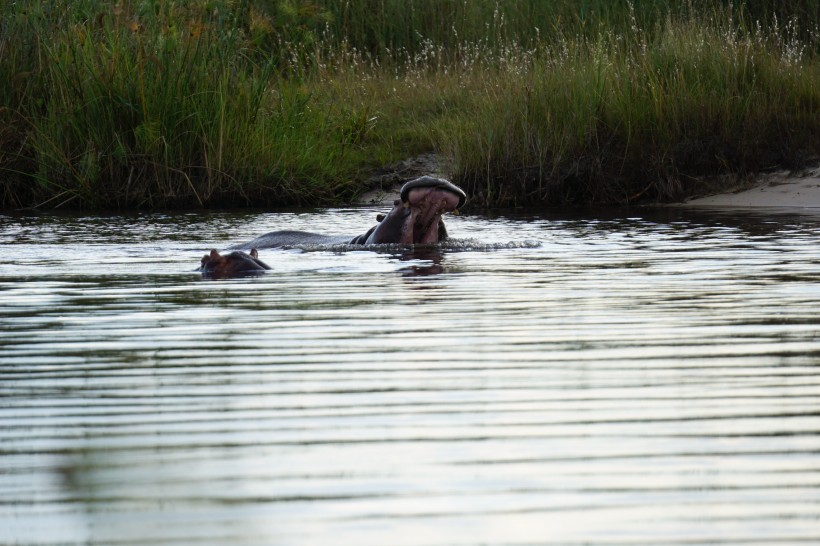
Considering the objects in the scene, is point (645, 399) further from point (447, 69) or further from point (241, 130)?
point (447, 69)

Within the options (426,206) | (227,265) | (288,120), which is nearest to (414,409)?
(227,265)

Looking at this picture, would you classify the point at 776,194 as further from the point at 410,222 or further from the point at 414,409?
the point at 414,409

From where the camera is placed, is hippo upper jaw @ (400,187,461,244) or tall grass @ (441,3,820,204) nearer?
hippo upper jaw @ (400,187,461,244)

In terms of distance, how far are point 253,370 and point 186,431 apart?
656 millimetres

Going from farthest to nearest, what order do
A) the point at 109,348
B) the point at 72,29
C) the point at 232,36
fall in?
the point at 232,36 < the point at 72,29 < the point at 109,348

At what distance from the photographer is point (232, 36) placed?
11258 mm

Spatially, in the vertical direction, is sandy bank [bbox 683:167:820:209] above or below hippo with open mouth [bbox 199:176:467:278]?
below

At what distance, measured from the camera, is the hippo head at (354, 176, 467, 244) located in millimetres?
6531

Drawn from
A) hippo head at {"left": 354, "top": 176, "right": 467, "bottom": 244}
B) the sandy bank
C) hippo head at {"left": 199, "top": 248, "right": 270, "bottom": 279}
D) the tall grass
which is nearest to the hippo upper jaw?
hippo head at {"left": 354, "top": 176, "right": 467, "bottom": 244}

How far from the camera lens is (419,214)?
684 centimetres

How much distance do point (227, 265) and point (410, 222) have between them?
4.72 ft

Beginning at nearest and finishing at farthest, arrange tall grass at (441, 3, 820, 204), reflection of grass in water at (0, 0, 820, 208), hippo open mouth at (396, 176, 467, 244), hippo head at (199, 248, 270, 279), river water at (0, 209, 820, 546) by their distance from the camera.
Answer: river water at (0, 209, 820, 546), hippo head at (199, 248, 270, 279), hippo open mouth at (396, 176, 467, 244), reflection of grass in water at (0, 0, 820, 208), tall grass at (441, 3, 820, 204)

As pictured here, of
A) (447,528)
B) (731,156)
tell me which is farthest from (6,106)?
(447,528)

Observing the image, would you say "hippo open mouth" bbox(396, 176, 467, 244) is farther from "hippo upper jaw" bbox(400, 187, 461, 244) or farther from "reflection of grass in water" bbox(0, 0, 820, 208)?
"reflection of grass in water" bbox(0, 0, 820, 208)
